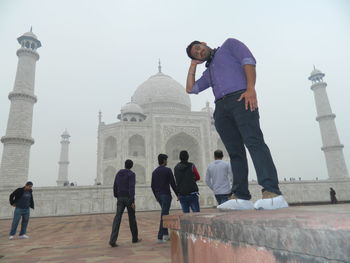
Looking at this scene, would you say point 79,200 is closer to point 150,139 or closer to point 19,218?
point 150,139

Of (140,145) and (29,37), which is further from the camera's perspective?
(140,145)

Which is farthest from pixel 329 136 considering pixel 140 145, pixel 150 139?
pixel 140 145

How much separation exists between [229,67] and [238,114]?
0.41 m

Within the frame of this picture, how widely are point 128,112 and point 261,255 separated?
22786 mm

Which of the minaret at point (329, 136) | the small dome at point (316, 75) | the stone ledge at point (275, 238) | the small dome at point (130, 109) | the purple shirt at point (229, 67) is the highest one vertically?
the small dome at point (316, 75)

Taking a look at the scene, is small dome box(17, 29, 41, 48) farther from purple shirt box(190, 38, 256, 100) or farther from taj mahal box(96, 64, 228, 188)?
purple shirt box(190, 38, 256, 100)

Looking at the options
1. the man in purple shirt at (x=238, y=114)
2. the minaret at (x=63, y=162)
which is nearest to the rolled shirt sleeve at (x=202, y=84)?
the man in purple shirt at (x=238, y=114)

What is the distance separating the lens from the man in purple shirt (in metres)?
1.64

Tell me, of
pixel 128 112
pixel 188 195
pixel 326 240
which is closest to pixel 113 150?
pixel 128 112

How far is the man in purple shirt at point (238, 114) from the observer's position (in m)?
1.64

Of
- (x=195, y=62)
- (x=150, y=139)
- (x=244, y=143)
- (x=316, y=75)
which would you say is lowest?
(x=244, y=143)

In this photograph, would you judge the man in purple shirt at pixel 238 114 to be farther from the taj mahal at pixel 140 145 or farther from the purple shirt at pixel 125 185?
the taj mahal at pixel 140 145

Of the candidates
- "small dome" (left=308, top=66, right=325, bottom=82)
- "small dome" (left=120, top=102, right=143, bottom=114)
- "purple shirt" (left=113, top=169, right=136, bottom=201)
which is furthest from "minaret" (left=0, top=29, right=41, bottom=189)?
"small dome" (left=308, top=66, right=325, bottom=82)

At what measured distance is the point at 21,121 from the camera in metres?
15.0
